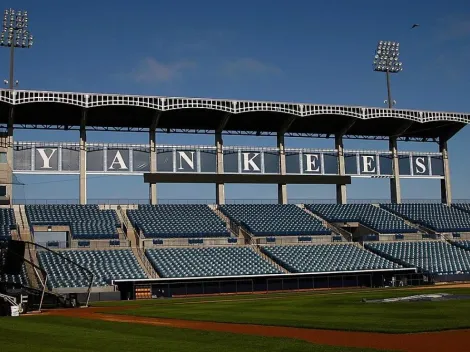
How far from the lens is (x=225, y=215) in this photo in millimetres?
63719

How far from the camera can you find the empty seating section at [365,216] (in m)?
64.4

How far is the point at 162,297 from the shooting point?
49250mm

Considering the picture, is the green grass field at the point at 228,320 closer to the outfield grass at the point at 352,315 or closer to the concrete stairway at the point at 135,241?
the outfield grass at the point at 352,315

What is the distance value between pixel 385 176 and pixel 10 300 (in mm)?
47159

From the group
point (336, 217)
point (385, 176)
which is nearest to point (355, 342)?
point (336, 217)

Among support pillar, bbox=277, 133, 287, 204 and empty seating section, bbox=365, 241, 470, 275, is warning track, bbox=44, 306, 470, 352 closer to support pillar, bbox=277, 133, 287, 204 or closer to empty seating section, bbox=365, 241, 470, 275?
empty seating section, bbox=365, 241, 470, 275

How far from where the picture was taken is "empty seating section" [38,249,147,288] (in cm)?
4697

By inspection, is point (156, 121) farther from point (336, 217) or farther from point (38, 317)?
point (38, 317)

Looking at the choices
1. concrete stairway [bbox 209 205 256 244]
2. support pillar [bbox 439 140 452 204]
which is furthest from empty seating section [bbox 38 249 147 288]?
support pillar [bbox 439 140 452 204]

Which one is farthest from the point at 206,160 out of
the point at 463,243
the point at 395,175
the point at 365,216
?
the point at 463,243

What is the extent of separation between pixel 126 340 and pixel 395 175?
Answer: 54436 mm

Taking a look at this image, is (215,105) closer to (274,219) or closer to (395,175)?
(274,219)

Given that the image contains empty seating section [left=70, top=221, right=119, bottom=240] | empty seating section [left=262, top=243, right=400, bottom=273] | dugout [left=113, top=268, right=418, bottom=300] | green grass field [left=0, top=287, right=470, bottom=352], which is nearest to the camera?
green grass field [left=0, top=287, right=470, bottom=352]

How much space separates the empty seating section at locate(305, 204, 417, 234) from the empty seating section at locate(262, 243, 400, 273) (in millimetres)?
4753
